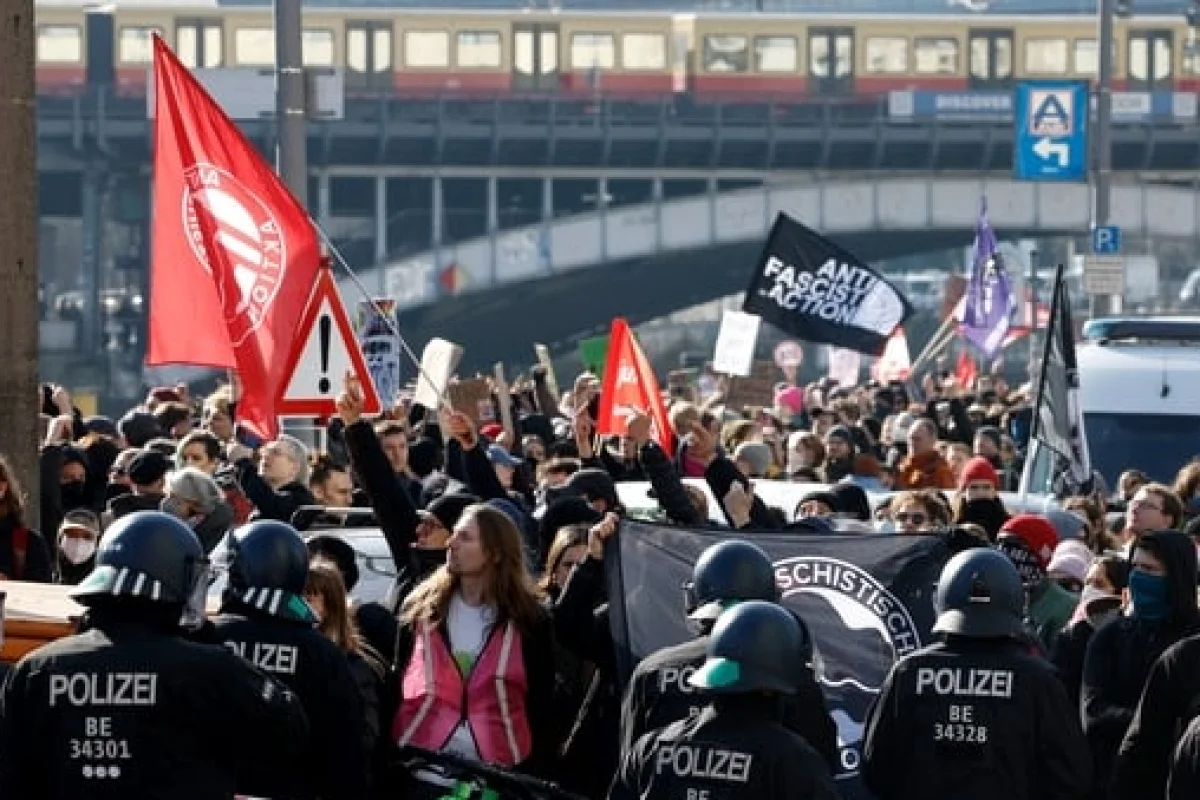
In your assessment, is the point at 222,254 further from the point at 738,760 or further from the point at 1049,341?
the point at 738,760

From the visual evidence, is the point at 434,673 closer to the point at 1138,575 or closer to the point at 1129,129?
the point at 1138,575

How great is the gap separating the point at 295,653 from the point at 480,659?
1.02 meters

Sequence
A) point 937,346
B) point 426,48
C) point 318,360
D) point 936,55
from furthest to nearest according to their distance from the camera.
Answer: point 936,55 → point 426,48 → point 937,346 → point 318,360

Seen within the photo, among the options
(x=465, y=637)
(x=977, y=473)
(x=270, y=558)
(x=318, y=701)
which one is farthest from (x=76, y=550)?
(x=318, y=701)

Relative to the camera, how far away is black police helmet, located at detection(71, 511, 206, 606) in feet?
20.0

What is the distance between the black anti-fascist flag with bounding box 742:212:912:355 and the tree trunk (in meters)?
12.2

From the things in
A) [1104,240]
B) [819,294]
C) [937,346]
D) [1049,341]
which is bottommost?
[937,346]

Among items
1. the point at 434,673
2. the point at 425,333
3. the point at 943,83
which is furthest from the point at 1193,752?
the point at 425,333

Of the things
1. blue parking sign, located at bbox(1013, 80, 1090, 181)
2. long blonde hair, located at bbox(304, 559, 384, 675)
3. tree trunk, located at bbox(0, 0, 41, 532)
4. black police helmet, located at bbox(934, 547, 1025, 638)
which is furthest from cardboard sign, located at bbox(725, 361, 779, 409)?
black police helmet, located at bbox(934, 547, 1025, 638)

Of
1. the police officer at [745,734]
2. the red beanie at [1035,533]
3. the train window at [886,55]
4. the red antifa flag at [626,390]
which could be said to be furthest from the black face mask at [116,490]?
the train window at [886,55]

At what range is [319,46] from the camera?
6512cm

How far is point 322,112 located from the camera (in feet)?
51.8

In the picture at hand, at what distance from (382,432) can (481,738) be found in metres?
5.35

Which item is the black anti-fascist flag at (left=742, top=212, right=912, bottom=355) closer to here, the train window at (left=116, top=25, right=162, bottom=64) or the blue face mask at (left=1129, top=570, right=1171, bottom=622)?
the blue face mask at (left=1129, top=570, right=1171, bottom=622)
